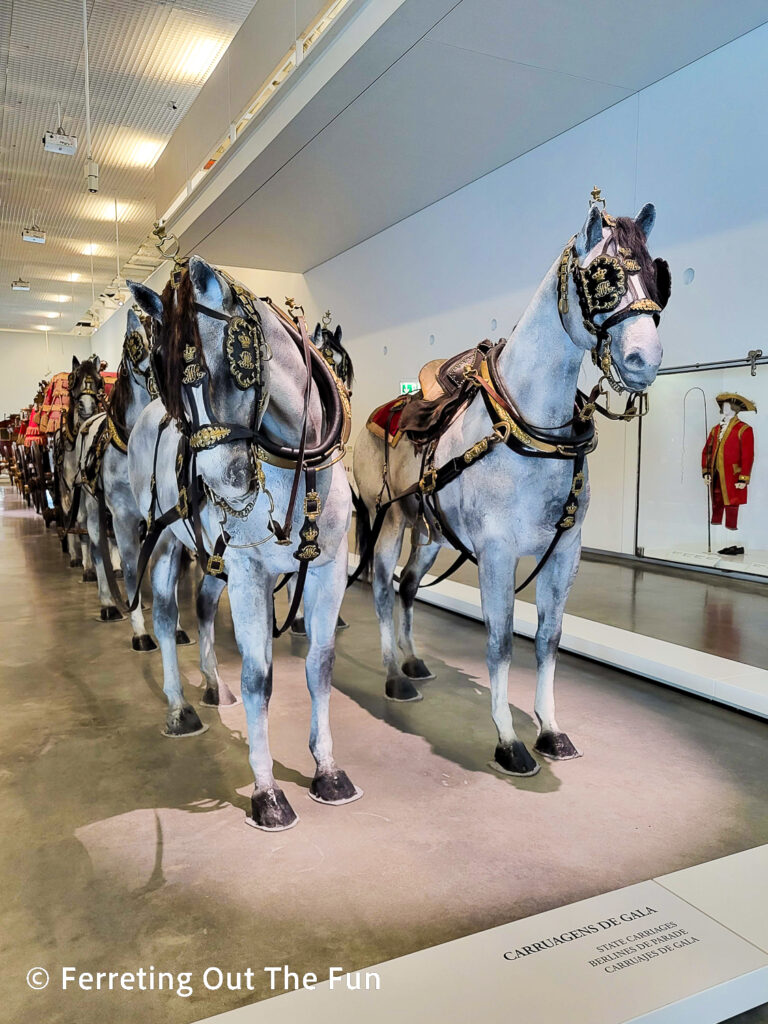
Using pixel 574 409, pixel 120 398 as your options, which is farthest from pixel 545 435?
pixel 120 398

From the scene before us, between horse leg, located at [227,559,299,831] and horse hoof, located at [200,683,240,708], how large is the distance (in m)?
1.24

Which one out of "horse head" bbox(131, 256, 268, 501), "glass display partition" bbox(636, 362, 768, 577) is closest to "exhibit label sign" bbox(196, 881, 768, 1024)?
"horse head" bbox(131, 256, 268, 501)

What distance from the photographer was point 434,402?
12.3 ft

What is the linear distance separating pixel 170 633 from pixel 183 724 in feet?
1.53

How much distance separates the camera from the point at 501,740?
3.18 m

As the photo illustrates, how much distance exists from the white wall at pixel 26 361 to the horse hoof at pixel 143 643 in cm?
3286

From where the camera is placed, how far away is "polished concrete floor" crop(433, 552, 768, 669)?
4895 mm

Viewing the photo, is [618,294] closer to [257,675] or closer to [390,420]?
[257,675]

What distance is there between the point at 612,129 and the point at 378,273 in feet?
18.4

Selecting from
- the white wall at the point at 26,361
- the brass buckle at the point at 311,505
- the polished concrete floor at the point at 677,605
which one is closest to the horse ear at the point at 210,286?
the brass buckle at the point at 311,505

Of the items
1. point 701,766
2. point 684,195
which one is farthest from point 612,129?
point 701,766

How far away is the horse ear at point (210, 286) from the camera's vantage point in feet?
7.08

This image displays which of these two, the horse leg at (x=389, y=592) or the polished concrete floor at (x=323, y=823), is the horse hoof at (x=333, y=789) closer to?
the polished concrete floor at (x=323, y=823)

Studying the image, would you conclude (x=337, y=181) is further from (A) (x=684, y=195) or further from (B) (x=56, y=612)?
(B) (x=56, y=612)
